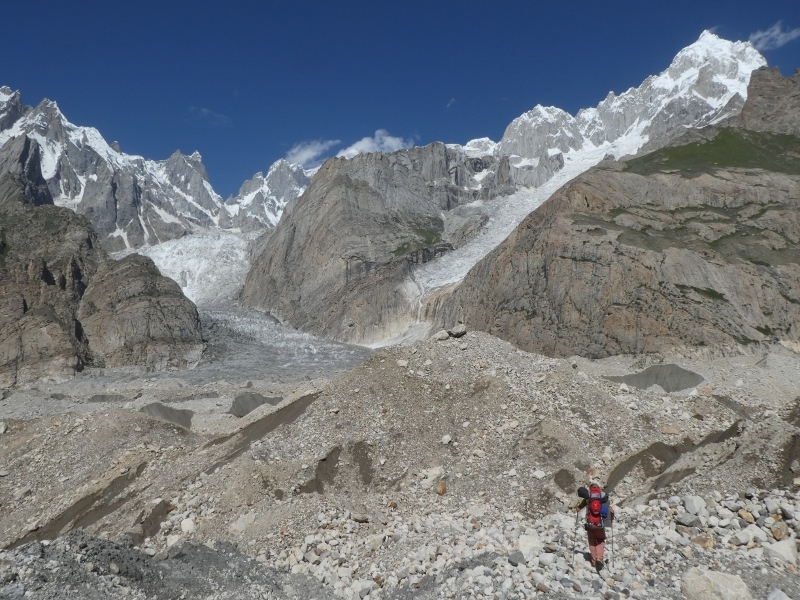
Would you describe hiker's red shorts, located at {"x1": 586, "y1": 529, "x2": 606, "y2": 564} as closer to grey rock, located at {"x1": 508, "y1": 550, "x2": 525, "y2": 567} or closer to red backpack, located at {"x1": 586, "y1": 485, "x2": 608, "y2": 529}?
red backpack, located at {"x1": 586, "y1": 485, "x2": 608, "y2": 529}

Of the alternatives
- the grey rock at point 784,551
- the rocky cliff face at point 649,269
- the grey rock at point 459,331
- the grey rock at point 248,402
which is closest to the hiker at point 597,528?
the grey rock at point 784,551

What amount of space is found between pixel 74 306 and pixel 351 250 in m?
64.3

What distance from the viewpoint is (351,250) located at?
461ft

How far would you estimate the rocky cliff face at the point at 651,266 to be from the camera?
5266cm

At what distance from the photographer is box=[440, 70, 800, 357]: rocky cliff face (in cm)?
5266

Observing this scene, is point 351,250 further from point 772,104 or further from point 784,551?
point 784,551

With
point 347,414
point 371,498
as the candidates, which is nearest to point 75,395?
point 347,414

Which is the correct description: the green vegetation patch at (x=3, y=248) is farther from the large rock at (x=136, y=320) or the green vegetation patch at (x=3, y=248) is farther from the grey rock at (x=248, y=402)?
the grey rock at (x=248, y=402)

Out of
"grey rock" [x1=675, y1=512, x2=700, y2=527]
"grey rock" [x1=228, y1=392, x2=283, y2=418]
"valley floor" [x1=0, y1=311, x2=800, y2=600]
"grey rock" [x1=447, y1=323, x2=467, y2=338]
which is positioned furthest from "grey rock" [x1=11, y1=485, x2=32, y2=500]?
"grey rock" [x1=675, y1=512, x2=700, y2=527]

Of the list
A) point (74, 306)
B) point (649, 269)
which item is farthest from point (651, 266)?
point (74, 306)

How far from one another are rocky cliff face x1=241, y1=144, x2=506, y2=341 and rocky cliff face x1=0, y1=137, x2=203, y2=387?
1426 inches

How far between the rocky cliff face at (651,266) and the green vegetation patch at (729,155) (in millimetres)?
866

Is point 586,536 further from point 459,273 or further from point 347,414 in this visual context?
point 459,273

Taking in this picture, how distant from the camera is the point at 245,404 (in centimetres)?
4672
